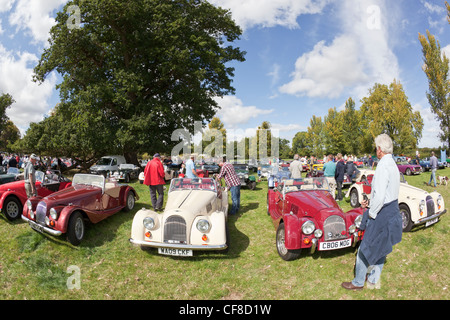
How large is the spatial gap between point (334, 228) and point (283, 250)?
115 centimetres

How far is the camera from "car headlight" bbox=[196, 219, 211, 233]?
17.2ft

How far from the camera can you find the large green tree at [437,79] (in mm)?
31422

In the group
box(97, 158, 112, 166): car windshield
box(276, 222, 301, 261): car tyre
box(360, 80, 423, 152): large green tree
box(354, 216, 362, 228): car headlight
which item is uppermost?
box(360, 80, 423, 152): large green tree

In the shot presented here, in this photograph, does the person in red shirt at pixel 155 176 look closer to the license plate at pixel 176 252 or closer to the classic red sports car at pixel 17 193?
the classic red sports car at pixel 17 193

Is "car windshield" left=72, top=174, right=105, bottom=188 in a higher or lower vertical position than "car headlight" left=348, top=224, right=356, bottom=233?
higher

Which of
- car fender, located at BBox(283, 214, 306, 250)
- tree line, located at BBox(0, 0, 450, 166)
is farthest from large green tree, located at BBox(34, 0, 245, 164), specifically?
car fender, located at BBox(283, 214, 306, 250)

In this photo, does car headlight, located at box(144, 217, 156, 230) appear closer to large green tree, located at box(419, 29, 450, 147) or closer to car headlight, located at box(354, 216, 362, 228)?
car headlight, located at box(354, 216, 362, 228)

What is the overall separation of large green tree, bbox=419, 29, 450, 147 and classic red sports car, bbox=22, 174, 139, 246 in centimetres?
3906

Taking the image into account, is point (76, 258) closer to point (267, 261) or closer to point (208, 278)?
point (208, 278)

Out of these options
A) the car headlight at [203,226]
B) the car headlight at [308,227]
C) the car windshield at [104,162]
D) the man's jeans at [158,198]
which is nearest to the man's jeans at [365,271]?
the car headlight at [308,227]

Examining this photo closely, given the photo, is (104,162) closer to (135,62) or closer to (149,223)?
(135,62)

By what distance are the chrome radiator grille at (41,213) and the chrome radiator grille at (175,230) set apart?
3.00 metres

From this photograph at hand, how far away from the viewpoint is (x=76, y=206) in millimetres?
6281
